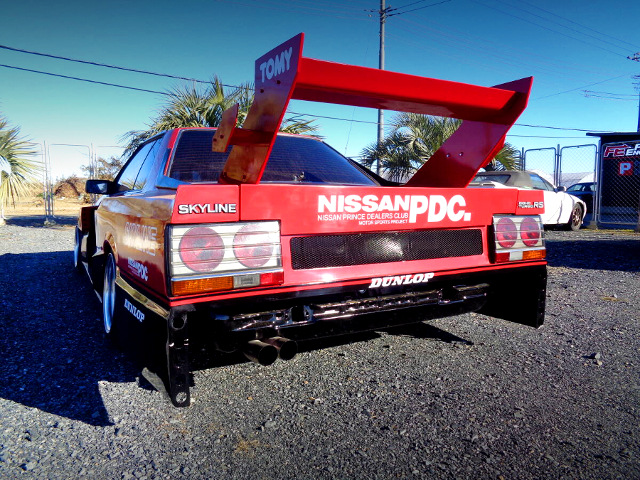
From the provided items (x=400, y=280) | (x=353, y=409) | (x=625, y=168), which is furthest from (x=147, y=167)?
(x=625, y=168)

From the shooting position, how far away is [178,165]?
2.84 m

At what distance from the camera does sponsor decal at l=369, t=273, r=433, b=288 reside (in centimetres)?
242

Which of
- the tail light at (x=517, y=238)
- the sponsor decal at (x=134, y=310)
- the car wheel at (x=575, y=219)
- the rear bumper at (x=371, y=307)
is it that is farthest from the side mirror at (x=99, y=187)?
the car wheel at (x=575, y=219)

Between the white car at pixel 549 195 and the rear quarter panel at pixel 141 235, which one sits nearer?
the rear quarter panel at pixel 141 235

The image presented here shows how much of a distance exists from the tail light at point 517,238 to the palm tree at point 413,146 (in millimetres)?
9514

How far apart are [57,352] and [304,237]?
6.75 feet

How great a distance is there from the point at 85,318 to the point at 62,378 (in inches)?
54.4

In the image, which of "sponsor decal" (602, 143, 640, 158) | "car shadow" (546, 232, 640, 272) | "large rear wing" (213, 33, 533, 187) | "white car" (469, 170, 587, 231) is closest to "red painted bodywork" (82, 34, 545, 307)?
"large rear wing" (213, 33, 533, 187)

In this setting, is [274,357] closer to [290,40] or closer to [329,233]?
[329,233]

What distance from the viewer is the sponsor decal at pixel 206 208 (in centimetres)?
194

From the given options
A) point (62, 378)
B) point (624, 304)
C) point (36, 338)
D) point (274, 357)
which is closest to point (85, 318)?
point (36, 338)

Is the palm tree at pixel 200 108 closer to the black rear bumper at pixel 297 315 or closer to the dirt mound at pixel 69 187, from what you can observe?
the black rear bumper at pixel 297 315

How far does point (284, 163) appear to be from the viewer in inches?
123

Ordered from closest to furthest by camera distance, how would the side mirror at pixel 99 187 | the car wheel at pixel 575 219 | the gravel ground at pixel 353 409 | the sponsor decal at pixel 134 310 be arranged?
the gravel ground at pixel 353 409 < the sponsor decal at pixel 134 310 < the side mirror at pixel 99 187 < the car wheel at pixel 575 219
